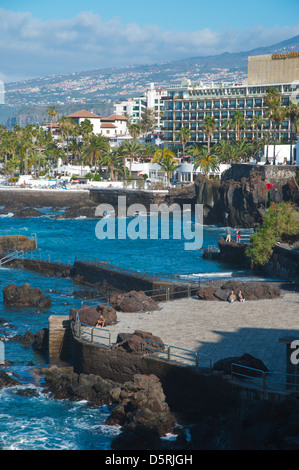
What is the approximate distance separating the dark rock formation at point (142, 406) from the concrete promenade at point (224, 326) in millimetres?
2709

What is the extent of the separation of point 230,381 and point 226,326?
19.4 feet

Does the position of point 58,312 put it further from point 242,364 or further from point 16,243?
point 16,243

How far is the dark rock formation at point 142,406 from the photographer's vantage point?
67.4 ft

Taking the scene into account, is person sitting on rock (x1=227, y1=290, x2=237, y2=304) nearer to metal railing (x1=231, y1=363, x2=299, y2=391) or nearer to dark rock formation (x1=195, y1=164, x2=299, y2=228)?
metal railing (x1=231, y1=363, x2=299, y2=391)

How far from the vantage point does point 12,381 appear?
25.4m

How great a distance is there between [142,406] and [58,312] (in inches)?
649

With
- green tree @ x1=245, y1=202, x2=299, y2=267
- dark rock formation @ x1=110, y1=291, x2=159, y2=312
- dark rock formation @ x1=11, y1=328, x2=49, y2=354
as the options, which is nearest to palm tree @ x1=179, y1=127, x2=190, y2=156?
green tree @ x1=245, y1=202, x2=299, y2=267

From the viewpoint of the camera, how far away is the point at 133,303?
29.4 meters

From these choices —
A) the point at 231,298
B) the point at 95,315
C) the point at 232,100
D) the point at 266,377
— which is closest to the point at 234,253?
the point at 231,298

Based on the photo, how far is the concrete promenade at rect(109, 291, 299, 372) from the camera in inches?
943

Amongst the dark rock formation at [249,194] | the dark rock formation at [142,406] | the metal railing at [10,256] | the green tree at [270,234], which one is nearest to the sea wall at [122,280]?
the metal railing at [10,256]

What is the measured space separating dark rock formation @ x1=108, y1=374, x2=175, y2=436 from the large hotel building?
10226 centimetres

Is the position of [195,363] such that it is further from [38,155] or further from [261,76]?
[261,76]

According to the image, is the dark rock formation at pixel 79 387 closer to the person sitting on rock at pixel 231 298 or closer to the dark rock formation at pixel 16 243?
the person sitting on rock at pixel 231 298
